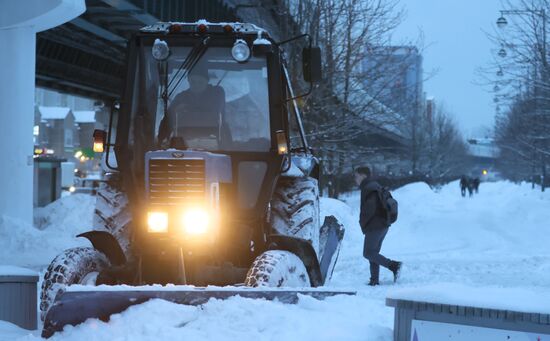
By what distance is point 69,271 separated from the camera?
5812 mm

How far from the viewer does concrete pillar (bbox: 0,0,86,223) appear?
16344 mm

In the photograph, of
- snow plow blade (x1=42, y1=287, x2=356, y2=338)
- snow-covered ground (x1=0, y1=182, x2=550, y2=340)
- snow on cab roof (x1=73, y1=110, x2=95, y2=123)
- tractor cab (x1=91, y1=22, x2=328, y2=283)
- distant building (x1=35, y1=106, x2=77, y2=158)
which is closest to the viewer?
snow-covered ground (x1=0, y1=182, x2=550, y2=340)

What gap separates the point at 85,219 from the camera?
20562 millimetres

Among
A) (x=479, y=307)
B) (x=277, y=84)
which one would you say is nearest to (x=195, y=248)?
(x=277, y=84)

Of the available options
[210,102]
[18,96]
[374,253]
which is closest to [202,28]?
[210,102]

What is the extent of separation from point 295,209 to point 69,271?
6.81 ft

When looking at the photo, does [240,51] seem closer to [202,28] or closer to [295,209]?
[202,28]

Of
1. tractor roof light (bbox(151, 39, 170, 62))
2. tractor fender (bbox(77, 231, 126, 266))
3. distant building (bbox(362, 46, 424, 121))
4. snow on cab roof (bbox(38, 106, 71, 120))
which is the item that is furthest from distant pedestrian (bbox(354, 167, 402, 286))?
snow on cab roof (bbox(38, 106, 71, 120))

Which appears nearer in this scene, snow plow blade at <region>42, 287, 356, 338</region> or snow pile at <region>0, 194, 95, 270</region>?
snow plow blade at <region>42, 287, 356, 338</region>

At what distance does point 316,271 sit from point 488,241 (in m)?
14.7

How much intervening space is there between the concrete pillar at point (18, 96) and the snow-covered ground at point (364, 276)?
0.72 metres

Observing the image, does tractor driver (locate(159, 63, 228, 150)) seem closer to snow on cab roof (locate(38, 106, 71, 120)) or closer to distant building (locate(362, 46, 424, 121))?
distant building (locate(362, 46, 424, 121))

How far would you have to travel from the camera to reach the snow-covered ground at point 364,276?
4648 mm

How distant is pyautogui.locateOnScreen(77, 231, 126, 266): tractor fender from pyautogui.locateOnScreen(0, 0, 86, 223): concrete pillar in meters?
10.7
